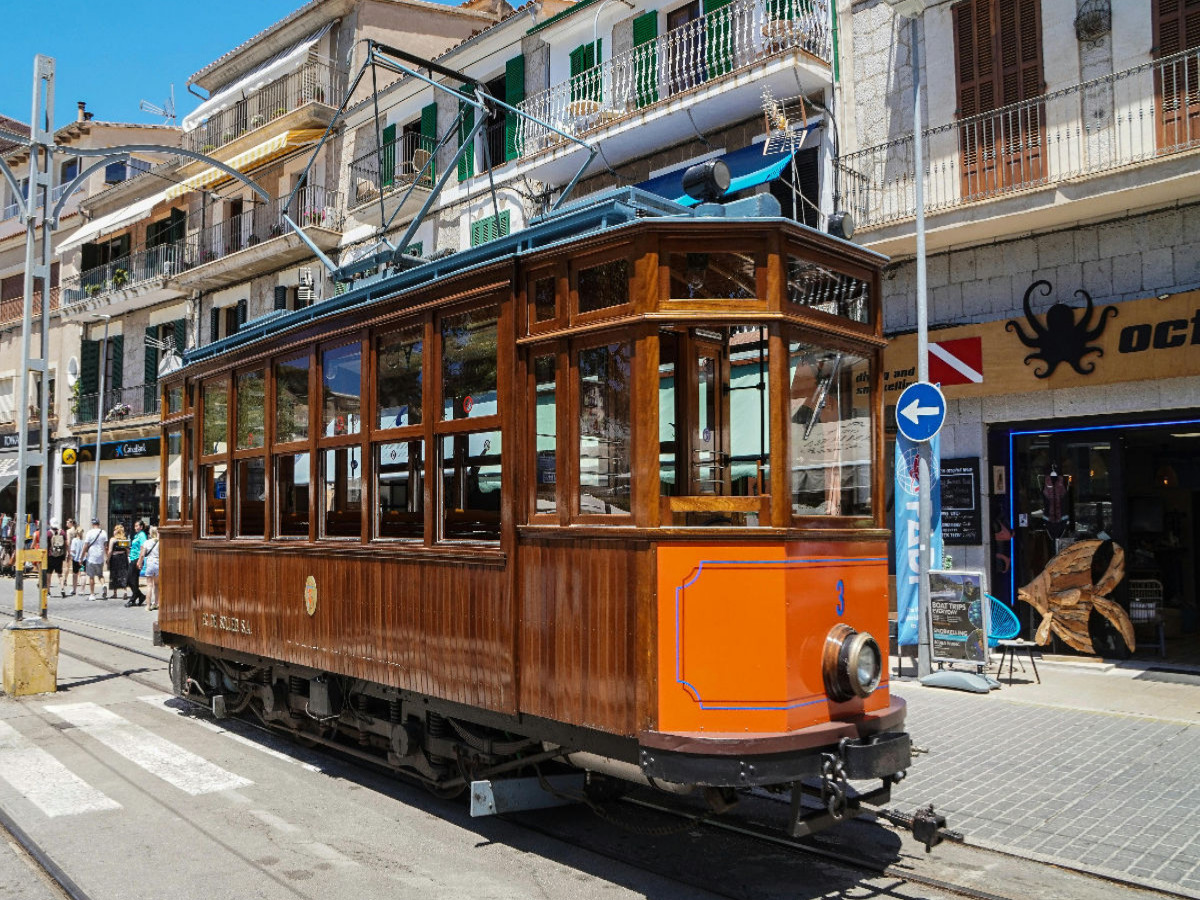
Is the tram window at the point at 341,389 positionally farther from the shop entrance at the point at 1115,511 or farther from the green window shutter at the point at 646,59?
the green window shutter at the point at 646,59

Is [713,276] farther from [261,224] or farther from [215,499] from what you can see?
[261,224]


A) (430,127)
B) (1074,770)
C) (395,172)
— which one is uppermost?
(430,127)

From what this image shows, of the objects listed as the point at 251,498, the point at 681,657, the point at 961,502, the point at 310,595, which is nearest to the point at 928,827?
the point at 681,657

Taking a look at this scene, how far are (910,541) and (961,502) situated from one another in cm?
154

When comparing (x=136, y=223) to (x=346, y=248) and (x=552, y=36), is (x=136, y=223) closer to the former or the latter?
(x=346, y=248)

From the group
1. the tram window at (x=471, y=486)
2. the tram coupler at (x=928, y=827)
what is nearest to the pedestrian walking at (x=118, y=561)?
the tram window at (x=471, y=486)

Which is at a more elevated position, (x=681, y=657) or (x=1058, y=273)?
(x=1058, y=273)

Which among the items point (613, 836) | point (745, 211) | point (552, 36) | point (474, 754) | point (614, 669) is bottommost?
point (613, 836)

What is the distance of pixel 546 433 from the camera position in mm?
5328

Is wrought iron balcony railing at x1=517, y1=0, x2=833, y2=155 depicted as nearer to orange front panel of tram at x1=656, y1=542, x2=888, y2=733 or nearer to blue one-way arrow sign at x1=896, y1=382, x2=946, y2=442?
blue one-way arrow sign at x1=896, y1=382, x2=946, y2=442

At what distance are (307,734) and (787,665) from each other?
457cm

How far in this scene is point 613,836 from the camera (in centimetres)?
586

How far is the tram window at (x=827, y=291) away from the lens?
5043mm

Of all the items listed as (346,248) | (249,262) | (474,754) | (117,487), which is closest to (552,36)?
(346,248)
